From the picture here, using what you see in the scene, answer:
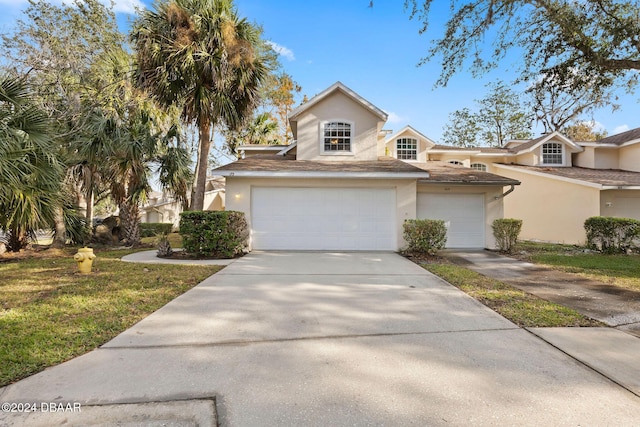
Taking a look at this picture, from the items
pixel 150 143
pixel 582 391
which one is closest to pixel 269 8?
pixel 150 143

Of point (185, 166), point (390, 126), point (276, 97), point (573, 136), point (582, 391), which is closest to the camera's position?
point (582, 391)

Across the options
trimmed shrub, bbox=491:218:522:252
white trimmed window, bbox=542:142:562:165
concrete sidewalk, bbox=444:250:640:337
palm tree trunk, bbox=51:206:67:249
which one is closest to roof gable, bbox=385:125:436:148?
trimmed shrub, bbox=491:218:522:252

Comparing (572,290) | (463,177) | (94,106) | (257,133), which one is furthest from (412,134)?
(94,106)

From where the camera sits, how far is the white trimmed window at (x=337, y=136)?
39.2 ft

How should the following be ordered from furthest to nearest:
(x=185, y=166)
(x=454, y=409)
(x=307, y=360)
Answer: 1. (x=185, y=166)
2. (x=307, y=360)
3. (x=454, y=409)

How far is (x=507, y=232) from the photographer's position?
1023 centimetres

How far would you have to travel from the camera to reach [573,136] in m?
29.6

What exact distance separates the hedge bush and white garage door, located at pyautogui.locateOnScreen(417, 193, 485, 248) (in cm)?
678

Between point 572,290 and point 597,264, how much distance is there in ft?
11.9

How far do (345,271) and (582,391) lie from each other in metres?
4.77

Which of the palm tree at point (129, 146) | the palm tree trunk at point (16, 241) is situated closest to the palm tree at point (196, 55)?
the palm tree at point (129, 146)

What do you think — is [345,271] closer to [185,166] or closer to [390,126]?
[185,166]

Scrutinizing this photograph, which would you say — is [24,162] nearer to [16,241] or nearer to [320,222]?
[16,241]

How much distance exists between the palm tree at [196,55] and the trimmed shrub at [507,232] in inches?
391
